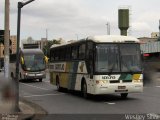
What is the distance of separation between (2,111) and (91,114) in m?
2.98

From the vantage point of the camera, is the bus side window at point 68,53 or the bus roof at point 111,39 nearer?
the bus roof at point 111,39

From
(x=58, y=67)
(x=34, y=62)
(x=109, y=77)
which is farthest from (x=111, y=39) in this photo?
(x=34, y=62)

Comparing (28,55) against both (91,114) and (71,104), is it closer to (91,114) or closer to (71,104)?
(71,104)

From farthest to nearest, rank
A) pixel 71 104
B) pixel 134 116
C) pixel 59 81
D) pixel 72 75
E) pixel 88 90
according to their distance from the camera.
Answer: pixel 59 81 → pixel 72 75 → pixel 88 90 → pixel 71 104 → pixel 134 116

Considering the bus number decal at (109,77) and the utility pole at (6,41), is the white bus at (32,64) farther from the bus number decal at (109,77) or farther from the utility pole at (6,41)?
the bus number decal at (109,77)

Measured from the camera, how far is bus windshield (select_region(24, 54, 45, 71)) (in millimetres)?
46219

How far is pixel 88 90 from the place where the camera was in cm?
2241

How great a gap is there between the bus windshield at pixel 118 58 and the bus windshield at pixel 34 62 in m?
25.3

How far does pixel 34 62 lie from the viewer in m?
46.2

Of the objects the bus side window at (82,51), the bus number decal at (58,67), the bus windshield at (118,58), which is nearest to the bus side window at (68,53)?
the bus number decal at (58,67)

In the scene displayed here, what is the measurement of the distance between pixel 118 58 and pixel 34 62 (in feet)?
83.5

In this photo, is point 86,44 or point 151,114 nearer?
point 151,114

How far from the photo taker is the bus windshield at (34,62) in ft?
152

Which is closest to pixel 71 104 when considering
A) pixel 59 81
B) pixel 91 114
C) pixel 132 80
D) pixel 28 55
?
pixel 132 80
